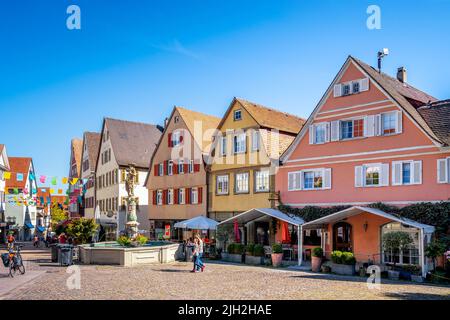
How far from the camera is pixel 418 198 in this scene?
24125 millimetres

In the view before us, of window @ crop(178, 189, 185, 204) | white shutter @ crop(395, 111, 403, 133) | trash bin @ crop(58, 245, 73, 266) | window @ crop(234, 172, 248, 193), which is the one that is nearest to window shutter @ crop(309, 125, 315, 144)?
white shutter @ crop(395, 111, 403, 133)

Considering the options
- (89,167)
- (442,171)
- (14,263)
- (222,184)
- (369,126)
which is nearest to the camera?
(14,263)

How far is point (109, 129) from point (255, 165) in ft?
72.9

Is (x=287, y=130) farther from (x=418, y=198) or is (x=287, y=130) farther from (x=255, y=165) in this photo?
(x=418, y=198)

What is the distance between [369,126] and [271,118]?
29.6 feet

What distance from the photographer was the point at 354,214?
25938 millimetres

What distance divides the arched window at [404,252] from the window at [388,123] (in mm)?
4528

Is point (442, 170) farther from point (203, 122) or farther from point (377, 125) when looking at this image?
point (203, 122)

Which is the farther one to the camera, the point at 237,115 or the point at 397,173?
the point at 237,115

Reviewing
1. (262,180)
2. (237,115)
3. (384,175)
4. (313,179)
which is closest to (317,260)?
(384,175)

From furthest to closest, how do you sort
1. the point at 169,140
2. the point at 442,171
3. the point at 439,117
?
1. the point at 169,140
2. the point at 439,117
3. the point at 442,171

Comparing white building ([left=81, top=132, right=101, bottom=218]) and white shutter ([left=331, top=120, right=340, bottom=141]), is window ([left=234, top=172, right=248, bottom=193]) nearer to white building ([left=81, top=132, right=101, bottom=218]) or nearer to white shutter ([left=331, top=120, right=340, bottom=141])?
white shutter ([left=331, top=120, right=340, bottom=141])

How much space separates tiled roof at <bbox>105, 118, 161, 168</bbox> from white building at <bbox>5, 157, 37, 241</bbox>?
15617mm
